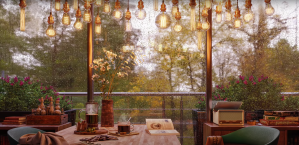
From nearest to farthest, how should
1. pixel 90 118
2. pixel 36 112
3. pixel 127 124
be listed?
pixel 127 124 → pixel 90 118 → pixel 36 112

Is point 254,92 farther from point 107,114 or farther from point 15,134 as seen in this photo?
point 15,134

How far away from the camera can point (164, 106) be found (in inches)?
160

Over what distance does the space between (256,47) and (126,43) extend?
178cm

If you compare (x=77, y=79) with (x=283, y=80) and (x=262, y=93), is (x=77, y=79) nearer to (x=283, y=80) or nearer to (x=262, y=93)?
(x=262, y=93)

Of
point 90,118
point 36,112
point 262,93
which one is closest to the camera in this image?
point 90,118

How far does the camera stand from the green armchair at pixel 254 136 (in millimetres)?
2451

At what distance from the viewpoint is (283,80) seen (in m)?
4.05

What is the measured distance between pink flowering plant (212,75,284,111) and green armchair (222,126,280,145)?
128 centimetres

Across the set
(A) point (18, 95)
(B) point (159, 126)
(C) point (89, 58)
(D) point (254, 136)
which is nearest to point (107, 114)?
(B) point (159, 126)

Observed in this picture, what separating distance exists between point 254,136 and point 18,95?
9.81 ft

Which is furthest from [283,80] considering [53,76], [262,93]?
[53,76]

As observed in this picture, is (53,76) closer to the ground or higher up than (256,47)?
closer to the ground

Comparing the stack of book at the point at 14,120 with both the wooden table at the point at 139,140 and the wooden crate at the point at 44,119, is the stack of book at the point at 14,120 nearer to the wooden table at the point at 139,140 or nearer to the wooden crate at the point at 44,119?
the wooden crate at the point at 44,119

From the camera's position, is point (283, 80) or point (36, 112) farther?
point (283, 80)
